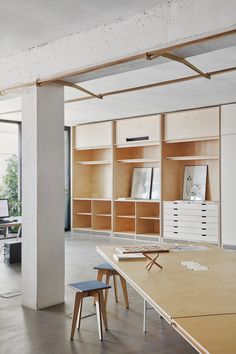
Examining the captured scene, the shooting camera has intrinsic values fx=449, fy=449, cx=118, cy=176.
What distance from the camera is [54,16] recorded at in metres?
3.99

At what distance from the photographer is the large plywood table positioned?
2076 millimetres

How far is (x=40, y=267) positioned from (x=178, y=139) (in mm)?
5349

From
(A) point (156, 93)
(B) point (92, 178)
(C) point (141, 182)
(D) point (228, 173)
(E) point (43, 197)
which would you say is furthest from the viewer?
(B) point (92, 178)

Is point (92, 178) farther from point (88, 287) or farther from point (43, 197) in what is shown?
point (88, 287)

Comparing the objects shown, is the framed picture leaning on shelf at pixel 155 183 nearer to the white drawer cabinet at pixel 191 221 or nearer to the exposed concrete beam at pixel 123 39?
the white drawer cabinet at pixel 191 221

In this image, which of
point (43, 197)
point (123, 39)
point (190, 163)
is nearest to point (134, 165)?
point (190, 163)

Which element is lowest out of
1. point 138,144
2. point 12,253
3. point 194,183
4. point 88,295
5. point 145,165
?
point 12,253

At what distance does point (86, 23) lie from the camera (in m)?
4.18

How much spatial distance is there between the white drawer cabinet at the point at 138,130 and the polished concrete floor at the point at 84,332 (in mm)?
5008

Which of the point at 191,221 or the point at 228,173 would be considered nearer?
the point at 228,173

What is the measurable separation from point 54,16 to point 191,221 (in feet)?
19.9

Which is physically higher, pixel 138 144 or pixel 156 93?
pixel 156 93

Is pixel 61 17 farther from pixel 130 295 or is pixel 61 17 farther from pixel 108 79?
pixel 130 295

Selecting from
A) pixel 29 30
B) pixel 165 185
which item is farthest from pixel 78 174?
pixel 29 30
